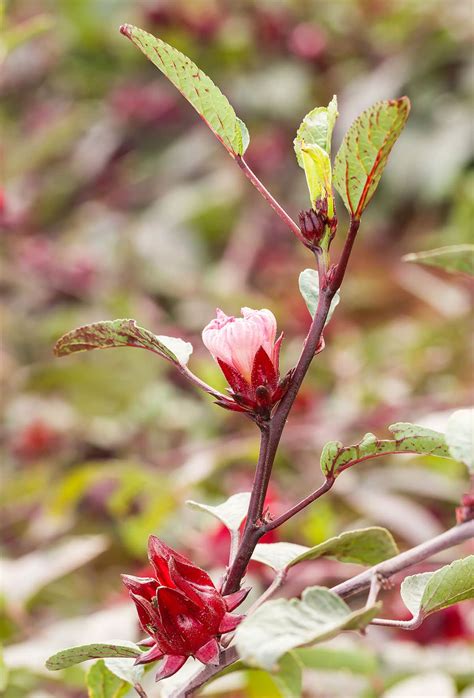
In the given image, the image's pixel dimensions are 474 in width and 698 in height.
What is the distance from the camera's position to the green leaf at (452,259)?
0.41 meters

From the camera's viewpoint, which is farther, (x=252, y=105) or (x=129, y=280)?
(x=252, y=105)

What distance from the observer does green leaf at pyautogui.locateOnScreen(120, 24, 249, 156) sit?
31 cm

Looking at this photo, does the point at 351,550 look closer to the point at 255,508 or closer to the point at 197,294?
the point at 255,508

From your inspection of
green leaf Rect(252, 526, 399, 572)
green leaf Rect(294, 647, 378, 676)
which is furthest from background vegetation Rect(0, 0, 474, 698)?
green leaf Rect(252, 526, 399, 572)

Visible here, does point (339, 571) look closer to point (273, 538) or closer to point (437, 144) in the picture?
point (273, 538)

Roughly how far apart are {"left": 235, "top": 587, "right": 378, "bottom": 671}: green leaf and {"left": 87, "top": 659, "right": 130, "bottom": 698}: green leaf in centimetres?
14

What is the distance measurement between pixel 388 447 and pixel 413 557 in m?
0.04

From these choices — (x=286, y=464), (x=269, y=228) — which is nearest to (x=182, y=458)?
(x=286, y=464)

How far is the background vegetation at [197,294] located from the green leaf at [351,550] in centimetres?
10

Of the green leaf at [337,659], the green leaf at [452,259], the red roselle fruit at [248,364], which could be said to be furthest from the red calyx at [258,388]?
the green leaf at [337,659]

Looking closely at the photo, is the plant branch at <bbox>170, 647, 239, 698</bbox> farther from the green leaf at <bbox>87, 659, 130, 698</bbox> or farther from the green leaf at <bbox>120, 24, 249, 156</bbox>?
the green leaf at <bbox>120, 24, 249, 156</bbox>

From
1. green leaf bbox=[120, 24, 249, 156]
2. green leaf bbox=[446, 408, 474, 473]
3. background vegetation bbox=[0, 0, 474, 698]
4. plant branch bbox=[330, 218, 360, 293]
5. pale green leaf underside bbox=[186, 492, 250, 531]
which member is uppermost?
background vegetation bbox=[0, 0, 474, 698]

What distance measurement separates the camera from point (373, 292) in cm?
158

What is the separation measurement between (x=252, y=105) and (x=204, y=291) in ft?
2.18
